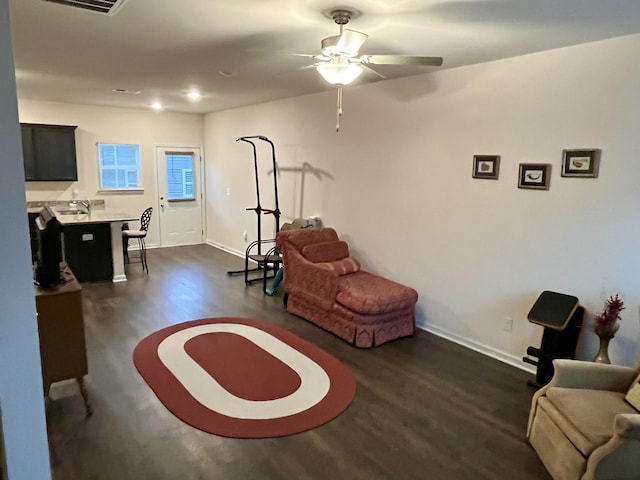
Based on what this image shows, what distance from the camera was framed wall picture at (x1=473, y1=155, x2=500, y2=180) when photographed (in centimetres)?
380

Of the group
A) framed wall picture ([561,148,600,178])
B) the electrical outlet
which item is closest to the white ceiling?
framed wall picture ([561,148,600,178])

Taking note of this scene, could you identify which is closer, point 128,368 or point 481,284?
point 128,368

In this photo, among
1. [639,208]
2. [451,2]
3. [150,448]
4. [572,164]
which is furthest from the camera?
[572,164]

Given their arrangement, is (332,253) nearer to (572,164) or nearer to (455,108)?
(455,108)

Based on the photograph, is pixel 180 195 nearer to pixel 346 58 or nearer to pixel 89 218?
pixel 89 218

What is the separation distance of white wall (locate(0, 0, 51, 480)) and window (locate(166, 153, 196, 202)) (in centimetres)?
722

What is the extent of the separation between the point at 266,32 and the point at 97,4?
1.05 metres

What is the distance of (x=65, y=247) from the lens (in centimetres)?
581

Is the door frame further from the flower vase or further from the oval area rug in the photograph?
the flower vase

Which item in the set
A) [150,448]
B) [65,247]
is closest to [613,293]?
[150,448]

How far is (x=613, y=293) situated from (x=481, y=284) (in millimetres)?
1077

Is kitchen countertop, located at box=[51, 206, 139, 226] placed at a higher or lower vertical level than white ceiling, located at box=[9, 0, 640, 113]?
lower

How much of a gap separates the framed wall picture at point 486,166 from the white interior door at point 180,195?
617 centimetres

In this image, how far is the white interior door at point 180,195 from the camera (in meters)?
8.31
